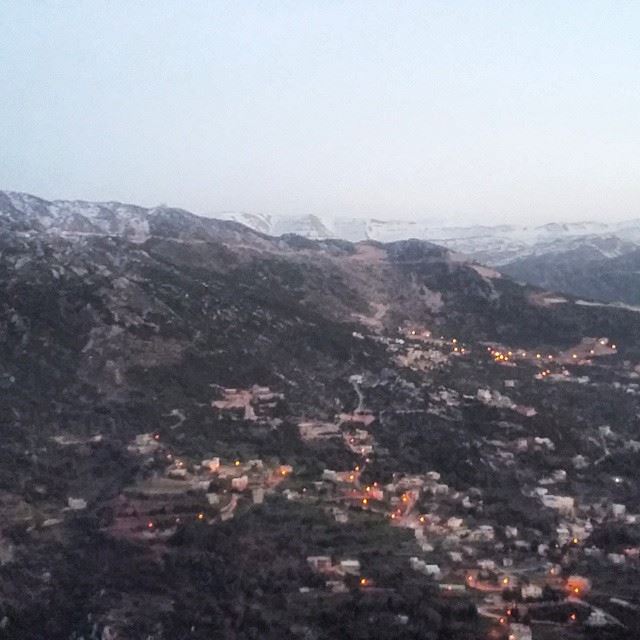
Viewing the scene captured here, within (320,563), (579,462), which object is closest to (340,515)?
(320,563)

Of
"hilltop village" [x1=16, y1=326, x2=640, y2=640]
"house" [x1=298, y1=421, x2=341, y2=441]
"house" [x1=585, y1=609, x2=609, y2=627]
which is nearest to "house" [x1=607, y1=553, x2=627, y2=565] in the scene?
"hilltop village" [x1=16, y1=326, x2=640, y2=640]

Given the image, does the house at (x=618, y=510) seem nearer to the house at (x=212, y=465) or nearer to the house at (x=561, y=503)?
the house at (x=561, y=503)

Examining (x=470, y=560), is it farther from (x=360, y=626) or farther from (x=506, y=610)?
(x=360, y=626)

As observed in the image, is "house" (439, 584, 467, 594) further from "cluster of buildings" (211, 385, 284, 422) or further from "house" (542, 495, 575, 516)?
"cluster of buildings" (211, 385, 284, 422)

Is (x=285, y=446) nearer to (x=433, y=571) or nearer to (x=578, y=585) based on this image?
(x=433, y=571)

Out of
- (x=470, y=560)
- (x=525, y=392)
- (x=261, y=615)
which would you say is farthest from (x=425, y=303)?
(x=261, y=615)

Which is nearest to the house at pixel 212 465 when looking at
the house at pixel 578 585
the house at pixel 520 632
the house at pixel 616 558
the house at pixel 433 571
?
the house at pixel 433 571
